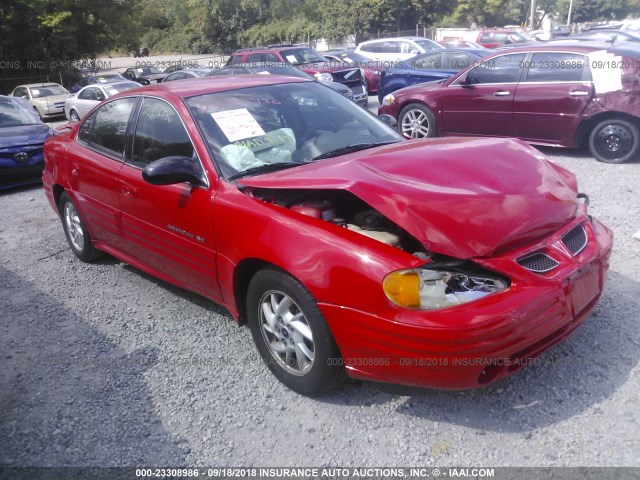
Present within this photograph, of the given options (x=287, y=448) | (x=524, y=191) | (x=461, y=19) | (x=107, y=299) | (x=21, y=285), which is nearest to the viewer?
(x=287, y=448)

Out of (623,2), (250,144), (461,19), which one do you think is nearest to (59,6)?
(250,144)

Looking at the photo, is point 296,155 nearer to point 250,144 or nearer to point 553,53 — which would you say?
point 250,144

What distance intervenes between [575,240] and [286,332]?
1.66 metres

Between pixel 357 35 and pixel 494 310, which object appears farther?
pixel 357 35

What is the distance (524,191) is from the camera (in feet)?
9.91

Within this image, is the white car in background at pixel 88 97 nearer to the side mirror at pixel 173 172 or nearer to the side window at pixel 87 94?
the side window at pixel 87 94

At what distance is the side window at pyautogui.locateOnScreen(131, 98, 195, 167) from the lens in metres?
3.77

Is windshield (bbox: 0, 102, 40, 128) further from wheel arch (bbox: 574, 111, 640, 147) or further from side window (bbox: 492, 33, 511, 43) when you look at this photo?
side window (bbox: 492, 33, 511, 43)

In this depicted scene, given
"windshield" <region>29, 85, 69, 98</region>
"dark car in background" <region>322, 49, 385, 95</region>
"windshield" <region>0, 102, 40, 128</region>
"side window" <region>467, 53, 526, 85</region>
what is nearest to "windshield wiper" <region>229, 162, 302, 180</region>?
"side window" <region>467, 53, 526, 85</region>

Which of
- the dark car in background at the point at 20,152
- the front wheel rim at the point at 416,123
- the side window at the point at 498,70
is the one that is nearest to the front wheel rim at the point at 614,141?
the side window at the point at 498,70

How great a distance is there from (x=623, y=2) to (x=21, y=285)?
75.6m

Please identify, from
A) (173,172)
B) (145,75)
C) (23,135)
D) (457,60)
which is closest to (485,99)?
(457,60)

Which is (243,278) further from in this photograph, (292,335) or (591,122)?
(591,122)

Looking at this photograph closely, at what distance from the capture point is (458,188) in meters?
2.93
